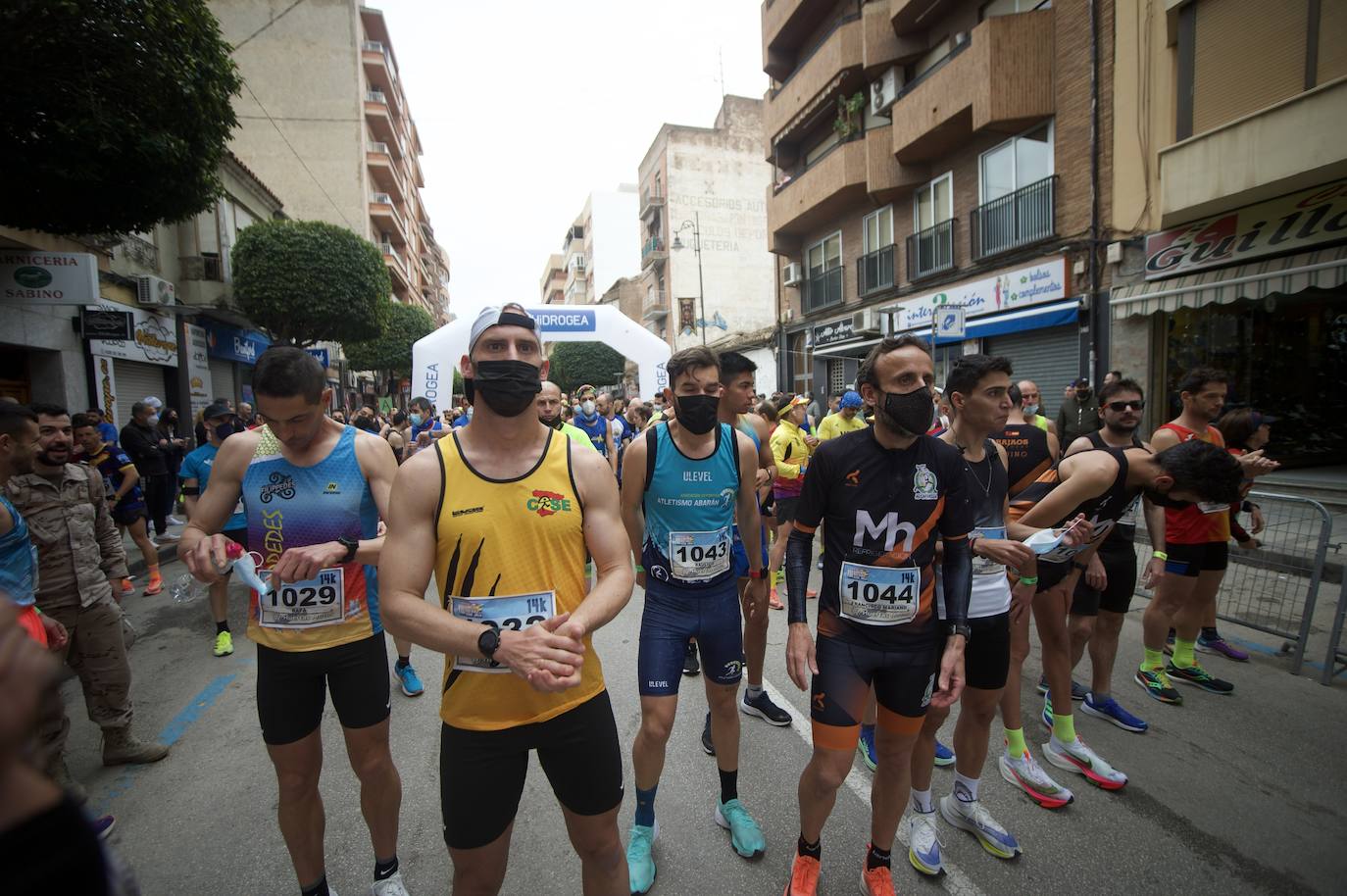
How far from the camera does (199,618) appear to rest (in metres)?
6.59

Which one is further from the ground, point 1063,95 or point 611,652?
point 1063,95

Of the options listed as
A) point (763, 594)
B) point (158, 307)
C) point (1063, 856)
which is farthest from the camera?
point (158, 307)

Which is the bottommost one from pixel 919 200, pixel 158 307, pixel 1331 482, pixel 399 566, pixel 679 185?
pixel 1331 482

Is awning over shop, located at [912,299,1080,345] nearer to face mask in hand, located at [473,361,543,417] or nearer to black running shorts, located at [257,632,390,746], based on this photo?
face mask in hand, located at [473,361,543,417]

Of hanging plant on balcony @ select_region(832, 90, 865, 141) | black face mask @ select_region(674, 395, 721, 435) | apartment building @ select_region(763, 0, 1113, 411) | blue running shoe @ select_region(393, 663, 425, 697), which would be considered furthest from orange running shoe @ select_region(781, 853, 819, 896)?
hanging plant on balcony @ select_region(832, 90, 865, 141)

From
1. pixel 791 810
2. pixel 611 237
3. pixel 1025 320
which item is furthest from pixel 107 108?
pixel 611 237

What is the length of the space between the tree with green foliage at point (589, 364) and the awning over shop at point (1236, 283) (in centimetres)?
4187

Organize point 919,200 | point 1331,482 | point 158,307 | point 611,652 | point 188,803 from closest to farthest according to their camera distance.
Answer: point 188,803, point 611,652, point 1331,482, point 158,307, point 919,200

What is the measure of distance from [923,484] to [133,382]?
18.8m

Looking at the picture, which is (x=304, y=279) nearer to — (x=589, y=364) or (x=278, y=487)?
(x=278, y=487)

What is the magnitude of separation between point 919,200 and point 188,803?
753 inches

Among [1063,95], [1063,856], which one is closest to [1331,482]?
[1063,95]

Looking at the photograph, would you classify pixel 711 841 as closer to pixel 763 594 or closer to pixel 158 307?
pixel 763 594

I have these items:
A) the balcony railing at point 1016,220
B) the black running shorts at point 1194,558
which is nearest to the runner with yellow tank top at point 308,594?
the black running shorts at point 1194,558
